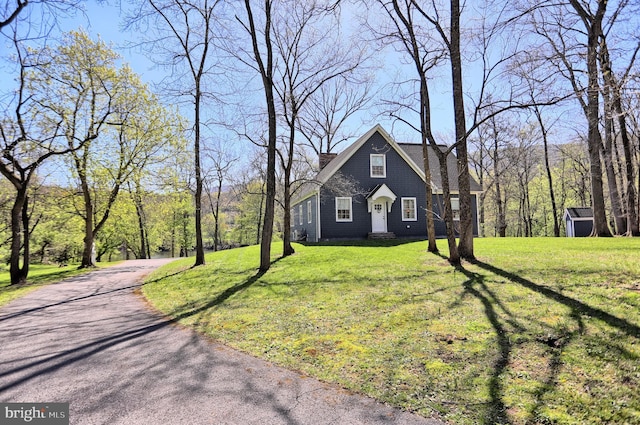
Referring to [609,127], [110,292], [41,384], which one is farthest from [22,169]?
[609,127]

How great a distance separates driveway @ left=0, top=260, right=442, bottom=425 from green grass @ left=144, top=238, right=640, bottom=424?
0.38 metres

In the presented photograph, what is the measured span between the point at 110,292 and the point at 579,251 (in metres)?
Answer: 13.9

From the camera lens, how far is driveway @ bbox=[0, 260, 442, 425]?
327cm

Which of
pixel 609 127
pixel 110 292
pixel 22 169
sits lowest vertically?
pixel 110 292

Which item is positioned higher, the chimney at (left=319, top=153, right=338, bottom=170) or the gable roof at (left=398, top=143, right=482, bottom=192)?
the chimney at (left=319, top=153, right=338, bottom=170)

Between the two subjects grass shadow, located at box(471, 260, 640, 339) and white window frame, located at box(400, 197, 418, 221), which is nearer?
grass shadow, located at box(471, 260, 640, 339)

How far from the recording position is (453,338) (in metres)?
4.92

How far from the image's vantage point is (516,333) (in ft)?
15.9

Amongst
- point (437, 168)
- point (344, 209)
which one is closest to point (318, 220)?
point (344, 209)

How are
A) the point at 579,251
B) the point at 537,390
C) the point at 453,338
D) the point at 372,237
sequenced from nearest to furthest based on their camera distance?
the point at 537,390
the point at 453,338
the point at 579,251
the point at 372,237

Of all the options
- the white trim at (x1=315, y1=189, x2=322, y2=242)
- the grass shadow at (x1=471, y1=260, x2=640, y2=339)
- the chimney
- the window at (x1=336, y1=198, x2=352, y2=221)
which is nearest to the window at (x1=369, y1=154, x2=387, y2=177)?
the window at (x1=336, y1=198, x2=352, y2=221)

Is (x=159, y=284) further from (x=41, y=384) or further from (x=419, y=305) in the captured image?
(x=419, y=305)

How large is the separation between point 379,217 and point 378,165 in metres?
3.13

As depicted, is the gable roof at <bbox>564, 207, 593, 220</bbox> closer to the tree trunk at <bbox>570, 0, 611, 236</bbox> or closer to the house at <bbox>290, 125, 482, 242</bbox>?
the house at <bbox>290, 125, 482, 242</bbox>
